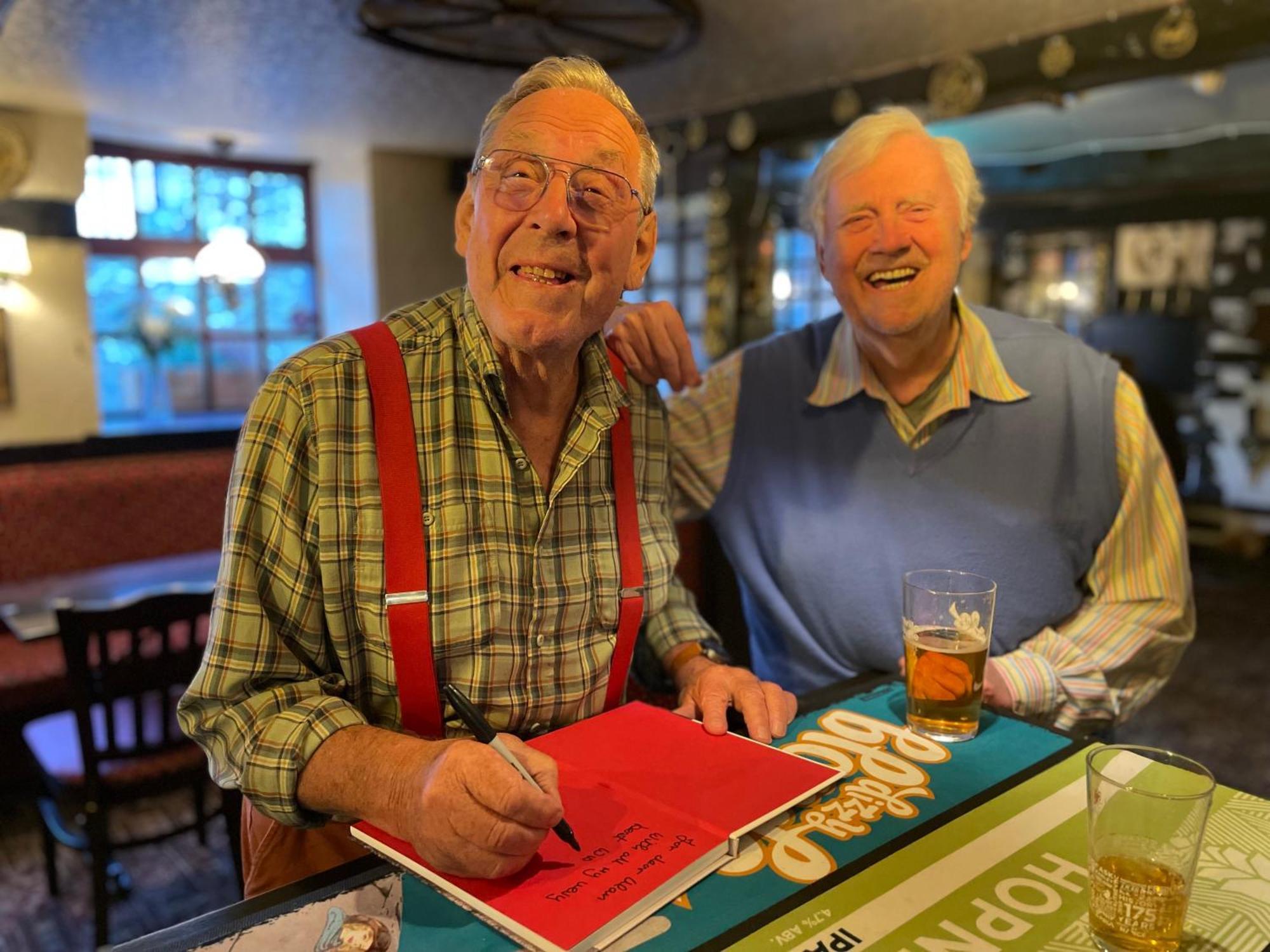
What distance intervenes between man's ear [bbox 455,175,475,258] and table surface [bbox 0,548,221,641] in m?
1.48

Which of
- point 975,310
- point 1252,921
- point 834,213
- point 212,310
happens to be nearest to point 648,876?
point 1252,921

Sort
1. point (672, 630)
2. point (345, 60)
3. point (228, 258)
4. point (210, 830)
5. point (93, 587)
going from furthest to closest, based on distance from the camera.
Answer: point (228, 258) → point (345, 60) → point (210, 830) → point (93, 587) → point (672, 630)

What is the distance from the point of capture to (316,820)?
37.9 inches

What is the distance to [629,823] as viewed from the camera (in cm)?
85

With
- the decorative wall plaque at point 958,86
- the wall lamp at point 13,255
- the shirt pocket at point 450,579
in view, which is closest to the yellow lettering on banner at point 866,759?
the shirt pocket at point 450,579

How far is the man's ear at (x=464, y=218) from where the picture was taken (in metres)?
1.20

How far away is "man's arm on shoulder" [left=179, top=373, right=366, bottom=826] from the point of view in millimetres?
937

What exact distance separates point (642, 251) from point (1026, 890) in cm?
90

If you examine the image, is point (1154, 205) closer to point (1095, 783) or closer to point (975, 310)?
point (975, 310)

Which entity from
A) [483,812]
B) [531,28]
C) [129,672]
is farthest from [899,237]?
[531,28]

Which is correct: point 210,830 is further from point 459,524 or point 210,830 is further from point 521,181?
point 521,181

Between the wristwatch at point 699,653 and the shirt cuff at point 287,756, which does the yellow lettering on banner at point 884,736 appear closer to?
the wristwatch at point 699,653

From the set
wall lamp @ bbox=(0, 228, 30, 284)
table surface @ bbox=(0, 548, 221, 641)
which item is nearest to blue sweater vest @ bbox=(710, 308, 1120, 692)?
table surface @ bbox=(0, 548, 221, 641)

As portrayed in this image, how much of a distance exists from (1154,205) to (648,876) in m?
8.22
